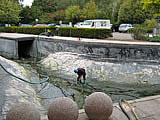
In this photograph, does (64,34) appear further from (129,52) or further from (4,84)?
(4,84)

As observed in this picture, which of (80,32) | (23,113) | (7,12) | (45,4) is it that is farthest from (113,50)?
(45,4)

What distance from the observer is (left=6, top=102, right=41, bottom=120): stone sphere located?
4867 millimetres

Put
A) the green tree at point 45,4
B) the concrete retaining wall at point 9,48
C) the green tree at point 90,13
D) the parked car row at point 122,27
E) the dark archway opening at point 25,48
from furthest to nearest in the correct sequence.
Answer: the green tree at point 45,4
the green tree at point 90,13
the parked car row at point 122,27
the dark archway opening at point 25,48
the concrete retaining wall at point 9,48

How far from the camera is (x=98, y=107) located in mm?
5684

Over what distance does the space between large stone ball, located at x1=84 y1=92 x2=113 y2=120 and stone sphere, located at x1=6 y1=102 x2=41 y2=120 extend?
162cm

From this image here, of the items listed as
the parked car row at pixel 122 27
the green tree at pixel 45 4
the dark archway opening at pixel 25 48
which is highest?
the green tree at pixel 45 4

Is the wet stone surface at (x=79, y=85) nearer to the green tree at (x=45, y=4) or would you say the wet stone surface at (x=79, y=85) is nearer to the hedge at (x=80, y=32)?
the hedge at (x=80, y=32)

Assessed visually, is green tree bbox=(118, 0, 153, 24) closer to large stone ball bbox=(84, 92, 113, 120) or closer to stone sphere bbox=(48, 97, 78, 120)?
large stone ball bbox=(84, 92, 113, 120)

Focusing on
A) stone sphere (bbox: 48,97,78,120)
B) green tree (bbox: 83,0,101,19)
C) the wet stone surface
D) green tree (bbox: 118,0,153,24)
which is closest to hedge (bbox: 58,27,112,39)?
the wet stone surface

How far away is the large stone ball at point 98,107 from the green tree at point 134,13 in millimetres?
37652

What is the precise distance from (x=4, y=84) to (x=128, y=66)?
8.80m

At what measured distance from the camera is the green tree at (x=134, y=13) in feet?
131

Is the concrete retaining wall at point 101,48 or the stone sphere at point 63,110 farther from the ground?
the concrete retaining wall at point 101,48

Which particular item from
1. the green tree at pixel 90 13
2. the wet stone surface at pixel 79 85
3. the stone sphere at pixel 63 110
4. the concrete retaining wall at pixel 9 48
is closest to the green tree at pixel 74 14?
the green tree at pixel 90 13
